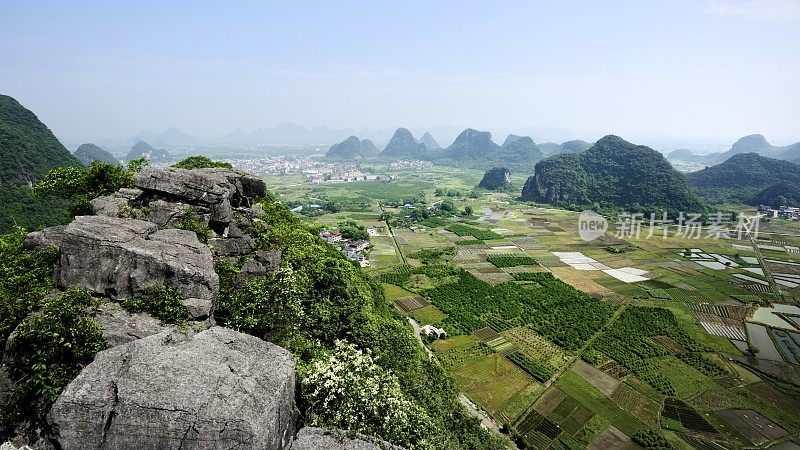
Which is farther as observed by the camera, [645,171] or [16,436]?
[645,171]

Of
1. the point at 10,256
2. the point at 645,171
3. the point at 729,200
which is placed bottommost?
the point at 729,200

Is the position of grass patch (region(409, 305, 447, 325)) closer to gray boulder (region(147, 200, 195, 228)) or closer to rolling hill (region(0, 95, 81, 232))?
gray boulder (region(147, 200, 195, 228))

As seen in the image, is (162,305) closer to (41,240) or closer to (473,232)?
(41,240)

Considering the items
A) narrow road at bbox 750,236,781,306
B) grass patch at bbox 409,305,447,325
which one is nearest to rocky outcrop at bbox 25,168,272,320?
grass patch at bbox 409,305,447,325

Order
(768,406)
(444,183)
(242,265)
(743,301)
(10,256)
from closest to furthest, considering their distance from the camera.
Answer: (10,256), (242,265), (768,406), (743,301), (444,183)

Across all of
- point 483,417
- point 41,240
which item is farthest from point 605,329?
point 41,240

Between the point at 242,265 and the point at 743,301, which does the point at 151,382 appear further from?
the point at 743,301

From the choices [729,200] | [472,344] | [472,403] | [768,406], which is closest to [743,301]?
[768,406]
